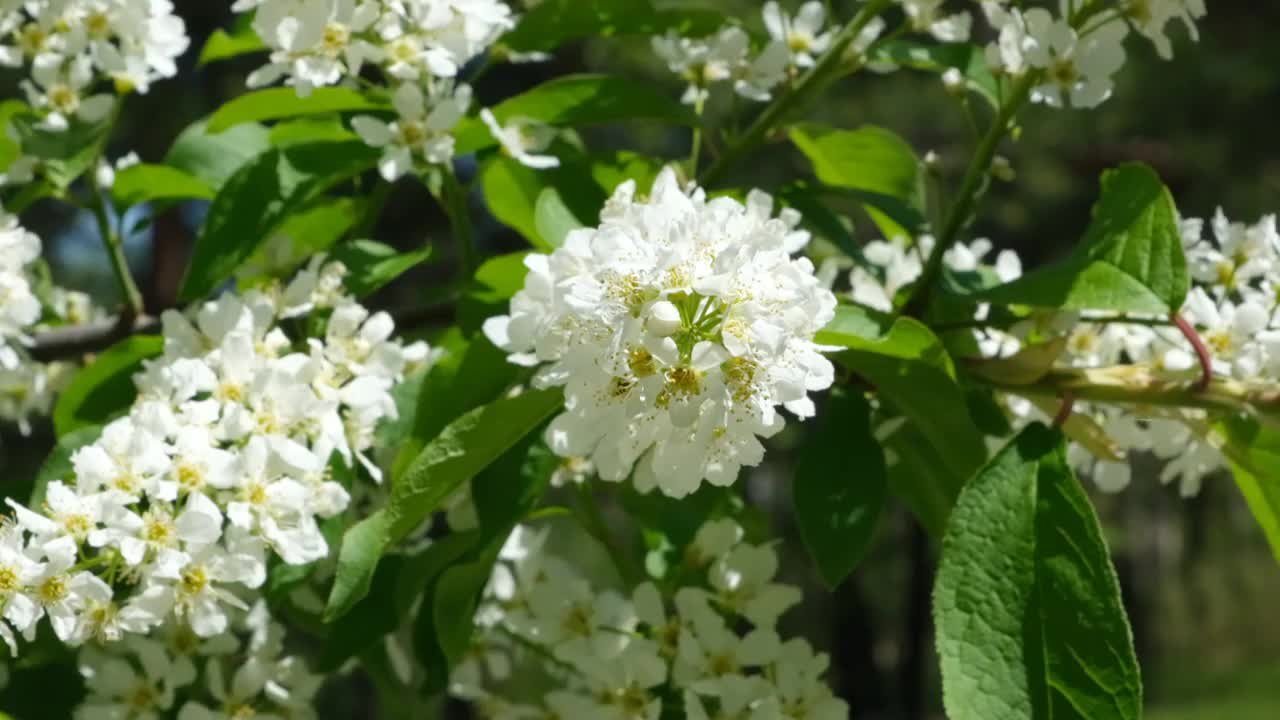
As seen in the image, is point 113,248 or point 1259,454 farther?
point 113,248

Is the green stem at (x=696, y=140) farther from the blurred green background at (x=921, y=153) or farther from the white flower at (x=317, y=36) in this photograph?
the white flower at (x=317, y=36)

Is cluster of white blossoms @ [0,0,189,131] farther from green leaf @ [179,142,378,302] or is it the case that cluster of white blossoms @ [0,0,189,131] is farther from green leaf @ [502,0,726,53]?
green leaf @ [502,0,726,53]

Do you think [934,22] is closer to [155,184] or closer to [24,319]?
[155,184]

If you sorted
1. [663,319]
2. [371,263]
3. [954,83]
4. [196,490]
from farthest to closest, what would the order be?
1. [954,83]
2. [371,263]
3. [196,490]
4. [663,319]

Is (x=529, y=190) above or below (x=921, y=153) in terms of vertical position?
above

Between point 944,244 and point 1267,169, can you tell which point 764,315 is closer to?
point 944,244

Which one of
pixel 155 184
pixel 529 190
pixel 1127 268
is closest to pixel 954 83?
pixel 1127 268

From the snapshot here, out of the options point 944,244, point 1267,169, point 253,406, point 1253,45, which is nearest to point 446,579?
point 253,406

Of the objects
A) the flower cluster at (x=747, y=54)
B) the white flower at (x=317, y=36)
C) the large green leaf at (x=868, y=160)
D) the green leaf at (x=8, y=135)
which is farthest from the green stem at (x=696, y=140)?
the green leaf at (x=8, y=135)
